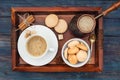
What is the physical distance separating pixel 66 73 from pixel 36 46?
0.14 metres

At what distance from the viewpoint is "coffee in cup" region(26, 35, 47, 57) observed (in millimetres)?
938

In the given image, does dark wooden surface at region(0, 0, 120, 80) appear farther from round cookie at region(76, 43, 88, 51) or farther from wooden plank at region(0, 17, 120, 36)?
round cookie at region(76, 43, 88, 51)

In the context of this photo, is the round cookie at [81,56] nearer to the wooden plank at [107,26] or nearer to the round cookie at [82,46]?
the round cookie at [82,46]

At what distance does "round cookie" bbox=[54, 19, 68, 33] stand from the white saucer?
0.02m

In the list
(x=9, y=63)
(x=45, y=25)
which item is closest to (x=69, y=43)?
(x=45, y=25)

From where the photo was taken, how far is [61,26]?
94cm

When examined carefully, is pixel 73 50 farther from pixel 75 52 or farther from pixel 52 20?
pixel 52 20

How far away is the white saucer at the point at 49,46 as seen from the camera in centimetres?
94

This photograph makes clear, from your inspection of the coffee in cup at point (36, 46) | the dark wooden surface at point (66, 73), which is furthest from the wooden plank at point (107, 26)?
the coffee in cup at point (36, 46)

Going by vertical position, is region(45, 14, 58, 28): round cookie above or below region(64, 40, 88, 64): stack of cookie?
above

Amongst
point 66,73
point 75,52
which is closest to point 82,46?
point 75,52

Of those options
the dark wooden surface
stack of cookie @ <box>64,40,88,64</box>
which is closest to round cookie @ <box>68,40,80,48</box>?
stack of cookie @ <box>64,40,88,64</box>

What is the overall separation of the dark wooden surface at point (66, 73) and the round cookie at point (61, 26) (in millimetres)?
96

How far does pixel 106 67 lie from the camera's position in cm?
102
